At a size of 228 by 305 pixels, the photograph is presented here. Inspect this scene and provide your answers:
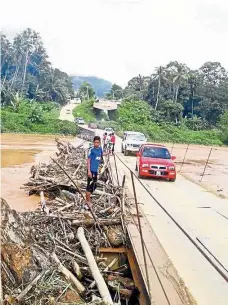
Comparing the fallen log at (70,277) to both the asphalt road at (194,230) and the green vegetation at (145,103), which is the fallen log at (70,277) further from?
the green vegetation at (145,103)

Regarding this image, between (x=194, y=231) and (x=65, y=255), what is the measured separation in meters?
3.94

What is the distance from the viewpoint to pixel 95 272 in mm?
5852

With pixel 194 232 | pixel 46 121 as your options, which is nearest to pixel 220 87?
pixel 46 121

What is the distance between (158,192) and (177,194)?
70cm

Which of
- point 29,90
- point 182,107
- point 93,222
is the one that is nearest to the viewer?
point 93,222

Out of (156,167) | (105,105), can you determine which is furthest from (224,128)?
(156,167)

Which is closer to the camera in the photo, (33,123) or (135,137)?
(135,137)

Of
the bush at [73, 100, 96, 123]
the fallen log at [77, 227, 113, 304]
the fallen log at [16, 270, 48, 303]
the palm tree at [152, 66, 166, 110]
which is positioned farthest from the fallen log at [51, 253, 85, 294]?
the palm tree at [152, 66, 166, 110]

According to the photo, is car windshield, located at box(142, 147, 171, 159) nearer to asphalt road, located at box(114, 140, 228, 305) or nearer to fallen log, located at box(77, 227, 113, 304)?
asphalt road, located at box(114, 140, 228, 305)

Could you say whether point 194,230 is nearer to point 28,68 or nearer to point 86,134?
point 86,134

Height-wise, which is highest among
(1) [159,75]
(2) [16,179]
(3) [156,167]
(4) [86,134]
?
(1) [159,75]

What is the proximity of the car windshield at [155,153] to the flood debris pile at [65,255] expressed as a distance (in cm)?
818

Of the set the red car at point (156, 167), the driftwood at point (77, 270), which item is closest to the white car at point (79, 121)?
the red car at point (156, 167)

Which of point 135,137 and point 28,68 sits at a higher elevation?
point 28,68
